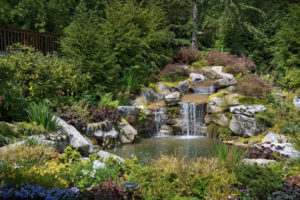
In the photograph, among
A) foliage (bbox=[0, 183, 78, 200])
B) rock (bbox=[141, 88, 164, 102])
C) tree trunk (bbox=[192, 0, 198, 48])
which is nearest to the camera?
foliage (bbox=[0, 183, 78, 200])

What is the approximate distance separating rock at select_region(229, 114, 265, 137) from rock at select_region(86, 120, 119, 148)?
4.61 m

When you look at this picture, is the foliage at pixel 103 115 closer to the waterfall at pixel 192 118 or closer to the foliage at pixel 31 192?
the waterfall at pixel 192 118

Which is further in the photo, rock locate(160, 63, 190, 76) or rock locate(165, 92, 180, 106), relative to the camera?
rock locate(160, 63, 190, 76)

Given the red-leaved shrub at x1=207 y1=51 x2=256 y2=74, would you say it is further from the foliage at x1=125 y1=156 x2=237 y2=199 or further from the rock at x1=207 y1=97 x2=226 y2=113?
the foliage at x1=125 y1=156 x2=237 y2=199

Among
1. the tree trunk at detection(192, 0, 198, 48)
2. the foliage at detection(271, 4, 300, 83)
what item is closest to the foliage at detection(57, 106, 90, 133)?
the foliage at detection(271, 4, 300, 83)

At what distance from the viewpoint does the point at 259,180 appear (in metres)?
4.13

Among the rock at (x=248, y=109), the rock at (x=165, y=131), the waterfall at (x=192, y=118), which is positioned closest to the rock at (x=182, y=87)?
the waterfall at (x=192, y=118)

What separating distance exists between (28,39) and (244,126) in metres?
11.1

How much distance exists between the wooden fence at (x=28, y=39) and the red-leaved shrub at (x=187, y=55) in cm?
771

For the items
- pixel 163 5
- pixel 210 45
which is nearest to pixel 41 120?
pixel 163 5

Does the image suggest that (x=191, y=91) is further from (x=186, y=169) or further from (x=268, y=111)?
(x=186, y=169)

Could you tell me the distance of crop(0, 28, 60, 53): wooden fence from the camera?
1265 cm

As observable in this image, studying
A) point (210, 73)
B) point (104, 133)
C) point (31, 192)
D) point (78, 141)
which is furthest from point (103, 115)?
point (210, 73)

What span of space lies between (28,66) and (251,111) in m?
8.02
